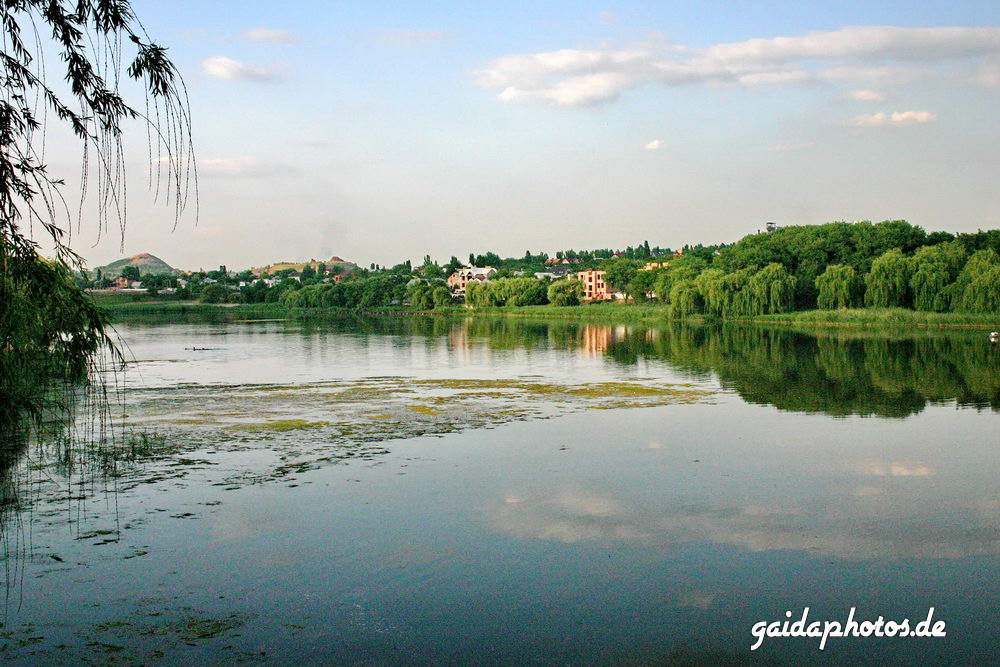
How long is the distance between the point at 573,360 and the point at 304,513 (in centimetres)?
2754

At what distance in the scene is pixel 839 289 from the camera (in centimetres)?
7212

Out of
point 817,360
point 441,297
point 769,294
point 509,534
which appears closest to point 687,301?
point 769,294

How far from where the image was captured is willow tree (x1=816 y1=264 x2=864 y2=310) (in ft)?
236

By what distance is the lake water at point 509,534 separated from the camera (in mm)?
7906

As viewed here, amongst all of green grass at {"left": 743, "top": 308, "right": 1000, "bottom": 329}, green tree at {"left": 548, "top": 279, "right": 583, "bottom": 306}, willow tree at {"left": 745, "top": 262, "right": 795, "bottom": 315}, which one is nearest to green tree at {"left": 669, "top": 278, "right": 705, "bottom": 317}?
willow tree at {"left": 745, "top": 262, "right": 795, "bottom": 315}

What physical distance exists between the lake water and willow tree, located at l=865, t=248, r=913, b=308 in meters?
48.4

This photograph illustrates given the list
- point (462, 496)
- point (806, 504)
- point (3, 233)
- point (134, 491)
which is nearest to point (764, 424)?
point (806, 504)

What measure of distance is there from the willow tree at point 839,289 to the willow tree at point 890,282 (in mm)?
2205

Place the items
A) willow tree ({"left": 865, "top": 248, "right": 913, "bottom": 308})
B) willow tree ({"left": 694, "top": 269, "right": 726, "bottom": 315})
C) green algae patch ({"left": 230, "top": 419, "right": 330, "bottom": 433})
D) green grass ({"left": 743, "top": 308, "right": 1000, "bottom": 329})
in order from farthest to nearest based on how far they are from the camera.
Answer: willow tree ({"left": 694, "top": 269, "right": 726, "bottom": 315}), willow tree ({"left": 865, "top": 248, "right": 913, "bottom": 308}), green grass ({"left": 743, "top": 308, "right": 1000, "bottom": 329}), green algae patch ({"left": 230, "top": 419, "right": 330, "bottom": 433})

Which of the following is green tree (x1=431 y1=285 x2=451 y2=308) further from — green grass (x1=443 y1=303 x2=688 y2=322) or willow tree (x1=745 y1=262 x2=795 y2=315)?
willow tree (x1=745 y1=262 x2=795 y2=315)

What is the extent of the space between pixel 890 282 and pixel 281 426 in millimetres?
60462

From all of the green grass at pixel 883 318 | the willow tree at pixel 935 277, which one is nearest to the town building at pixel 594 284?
the green grass at pixel 883 318

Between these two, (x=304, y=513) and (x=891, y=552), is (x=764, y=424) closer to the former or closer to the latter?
(x=891, y=552)

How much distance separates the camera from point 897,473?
14.4 m
